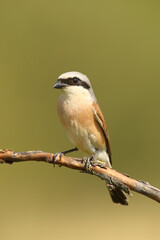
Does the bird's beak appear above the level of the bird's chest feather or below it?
above

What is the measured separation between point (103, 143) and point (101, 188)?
193 centimetres

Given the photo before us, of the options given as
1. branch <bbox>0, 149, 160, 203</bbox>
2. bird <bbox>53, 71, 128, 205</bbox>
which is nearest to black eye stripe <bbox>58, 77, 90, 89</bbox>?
bird <bbox>53, 71, 128, 205</bbox>

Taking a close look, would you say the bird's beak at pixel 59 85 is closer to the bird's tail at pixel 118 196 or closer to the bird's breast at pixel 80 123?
the bird's breast at pixel 80 123

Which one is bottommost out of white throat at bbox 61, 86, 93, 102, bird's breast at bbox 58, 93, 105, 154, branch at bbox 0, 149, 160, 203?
branch at bbox 0, 149, 160, 203

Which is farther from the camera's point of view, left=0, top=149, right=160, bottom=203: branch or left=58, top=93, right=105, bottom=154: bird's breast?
left=58, top=93, right=105, bottom=154: bird's breast

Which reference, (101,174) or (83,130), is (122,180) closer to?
(101,174)

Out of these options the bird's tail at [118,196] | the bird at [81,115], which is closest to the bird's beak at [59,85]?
the bird at [81,115]

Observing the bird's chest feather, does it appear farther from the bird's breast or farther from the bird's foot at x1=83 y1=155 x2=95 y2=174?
the bird's foot at x1=83 y1=155 x2=95 y2=174

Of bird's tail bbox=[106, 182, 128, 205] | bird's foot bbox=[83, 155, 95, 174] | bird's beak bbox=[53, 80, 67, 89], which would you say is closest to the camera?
bird's foot bbox=[83, 155, 95, 174]

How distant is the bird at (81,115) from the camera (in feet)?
6.82

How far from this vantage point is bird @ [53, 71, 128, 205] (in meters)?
2.08

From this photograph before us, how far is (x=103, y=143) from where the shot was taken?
2.23 metres

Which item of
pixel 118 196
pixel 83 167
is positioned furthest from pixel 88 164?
pixel 118 196

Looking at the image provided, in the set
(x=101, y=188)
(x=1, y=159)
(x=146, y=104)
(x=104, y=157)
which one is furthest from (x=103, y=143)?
(x=146, y=104)
